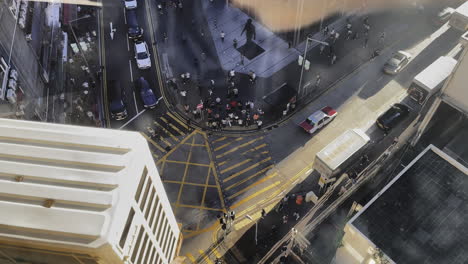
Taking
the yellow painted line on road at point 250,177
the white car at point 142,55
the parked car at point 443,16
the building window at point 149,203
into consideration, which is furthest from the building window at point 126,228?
the parked car at point 443,16

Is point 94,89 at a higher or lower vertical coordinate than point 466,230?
lower

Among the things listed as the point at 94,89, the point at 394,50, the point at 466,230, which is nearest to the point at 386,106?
the point at 394,50

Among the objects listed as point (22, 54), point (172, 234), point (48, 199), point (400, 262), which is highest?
point (48, 199)

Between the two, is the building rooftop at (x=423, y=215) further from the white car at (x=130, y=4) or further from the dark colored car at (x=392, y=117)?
the white car at (x=130, y=4)

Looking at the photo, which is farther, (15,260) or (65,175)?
(15,260)

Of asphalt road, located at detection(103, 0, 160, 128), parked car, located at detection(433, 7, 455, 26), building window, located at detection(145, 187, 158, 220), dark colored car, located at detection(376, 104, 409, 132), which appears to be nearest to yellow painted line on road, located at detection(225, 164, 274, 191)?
dark colored car, located at detection(376, 104, 409, 132)

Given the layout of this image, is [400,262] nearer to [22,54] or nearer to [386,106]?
[386,106]

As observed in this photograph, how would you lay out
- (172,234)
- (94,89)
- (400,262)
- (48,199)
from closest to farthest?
(48,199) → (400,262) → (172,234) → (94,89)

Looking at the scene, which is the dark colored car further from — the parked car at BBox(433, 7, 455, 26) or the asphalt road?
the asphalt road
